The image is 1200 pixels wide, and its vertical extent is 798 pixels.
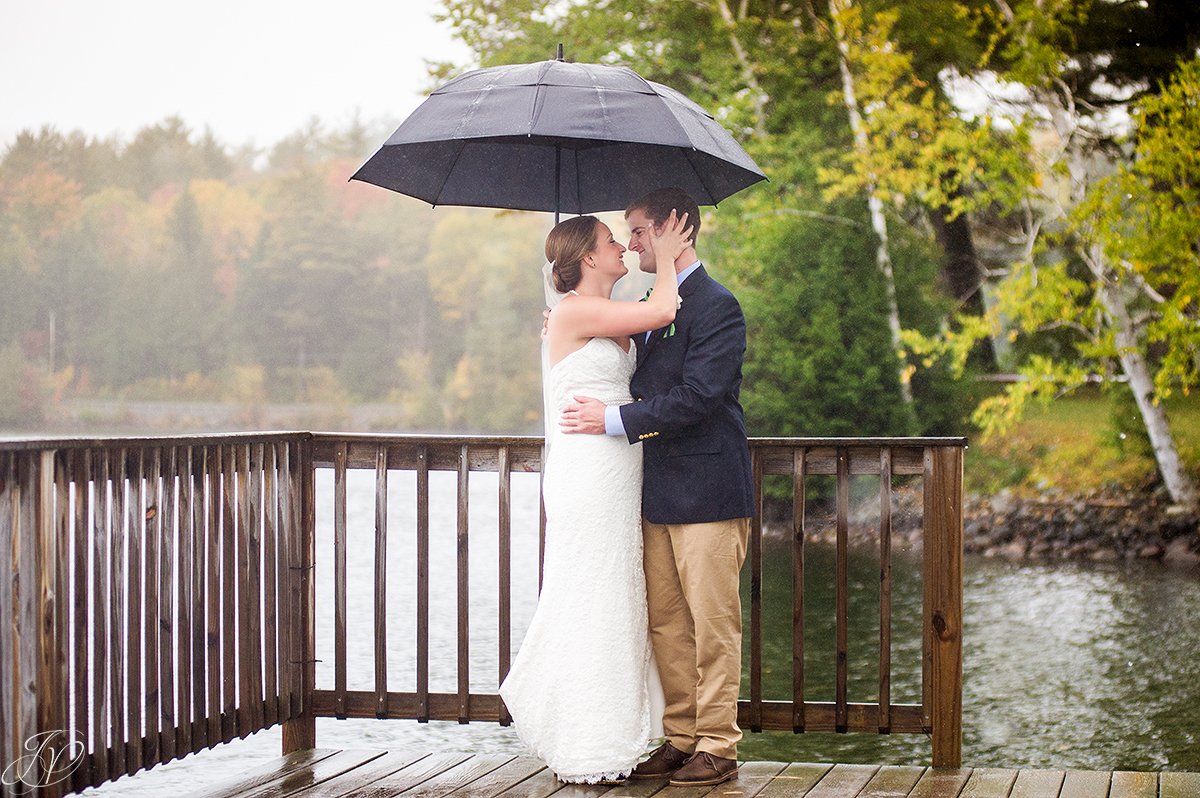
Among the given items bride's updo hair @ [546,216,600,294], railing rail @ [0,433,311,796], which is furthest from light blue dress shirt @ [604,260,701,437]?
railing rail @ [0,433,311,796]

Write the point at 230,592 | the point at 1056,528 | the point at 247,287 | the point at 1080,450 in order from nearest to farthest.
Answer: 1. the point at 230,592
2. the point at 1056,528
3. the point at 1080,450
4. the point at 247,287

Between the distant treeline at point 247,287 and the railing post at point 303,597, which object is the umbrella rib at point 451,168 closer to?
the railing post at point 303,597

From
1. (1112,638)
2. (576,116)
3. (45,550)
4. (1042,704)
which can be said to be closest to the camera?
(45,550)

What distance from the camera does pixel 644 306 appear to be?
3459 mm

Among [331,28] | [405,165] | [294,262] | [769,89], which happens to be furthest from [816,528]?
[331,28]

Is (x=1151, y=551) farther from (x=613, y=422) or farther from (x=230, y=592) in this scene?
(x=230, y=592)

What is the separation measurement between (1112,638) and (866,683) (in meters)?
2.60

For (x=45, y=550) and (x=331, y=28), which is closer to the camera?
(x=45, y=550)

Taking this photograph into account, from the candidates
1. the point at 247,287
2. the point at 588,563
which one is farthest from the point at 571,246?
the point at 247,287

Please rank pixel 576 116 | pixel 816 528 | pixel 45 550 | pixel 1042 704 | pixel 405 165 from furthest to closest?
pixel 816 528 → pixel 1042 704 → pixel 405 165 → pixel 576 116 → pixel 45 550

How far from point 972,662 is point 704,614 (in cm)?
525

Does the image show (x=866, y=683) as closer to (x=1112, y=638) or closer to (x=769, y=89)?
(x=1112, y=638)

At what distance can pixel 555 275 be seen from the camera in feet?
11.9

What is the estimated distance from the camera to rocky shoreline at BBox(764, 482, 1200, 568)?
1451cm
